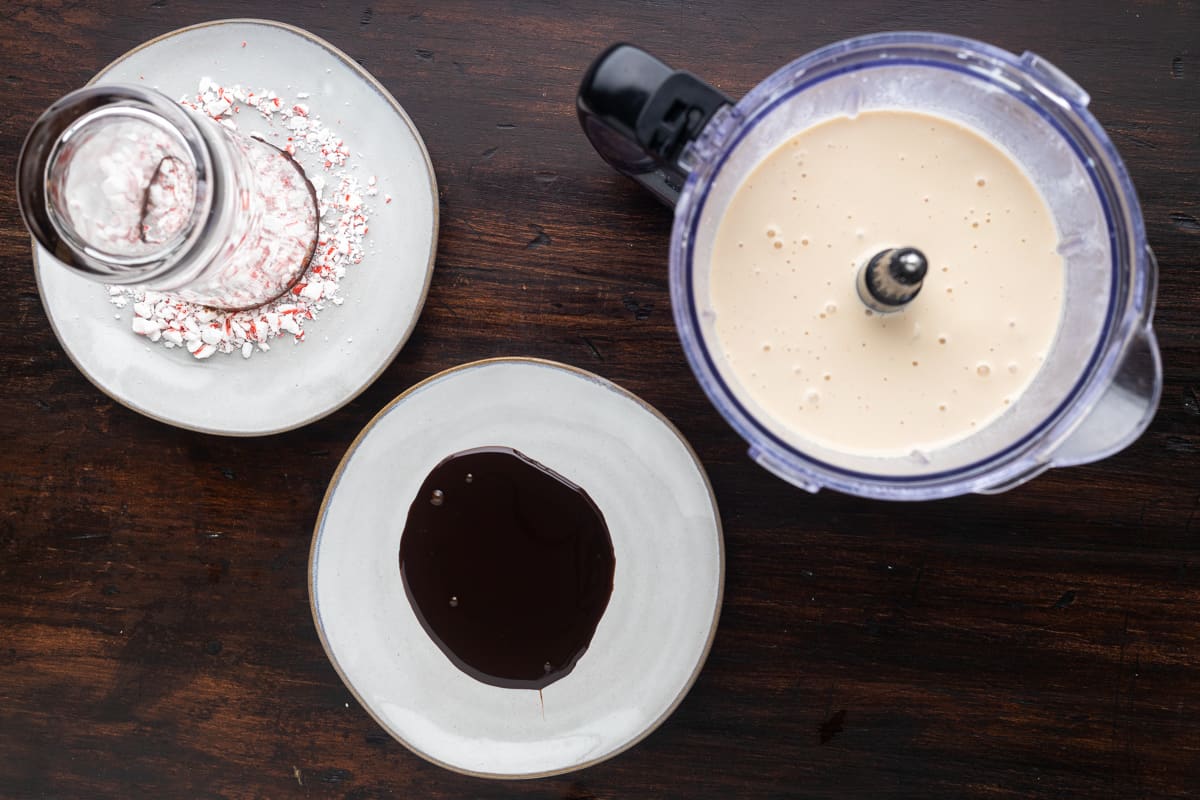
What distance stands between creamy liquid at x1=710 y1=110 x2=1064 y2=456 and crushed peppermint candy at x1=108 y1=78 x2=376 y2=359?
41 cm

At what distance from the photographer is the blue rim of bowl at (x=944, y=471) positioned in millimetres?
614

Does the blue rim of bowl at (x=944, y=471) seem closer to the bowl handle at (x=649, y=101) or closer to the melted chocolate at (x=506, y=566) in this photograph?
the bowl handle at (x=649, y=101)

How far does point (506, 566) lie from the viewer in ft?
2.93

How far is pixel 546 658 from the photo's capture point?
0.88 m

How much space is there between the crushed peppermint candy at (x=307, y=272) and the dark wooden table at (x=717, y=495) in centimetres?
10

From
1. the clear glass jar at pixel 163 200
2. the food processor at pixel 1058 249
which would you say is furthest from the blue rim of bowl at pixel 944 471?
the clear glass jar at pixel 163 200

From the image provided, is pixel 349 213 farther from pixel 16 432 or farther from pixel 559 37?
pixel 16 432

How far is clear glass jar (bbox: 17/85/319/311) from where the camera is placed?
691 millimetres

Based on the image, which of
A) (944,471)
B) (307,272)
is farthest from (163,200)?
(944,471)

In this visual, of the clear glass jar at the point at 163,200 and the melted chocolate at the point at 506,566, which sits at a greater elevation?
the clear glass jar at the point at 163,200

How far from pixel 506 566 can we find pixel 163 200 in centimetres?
52

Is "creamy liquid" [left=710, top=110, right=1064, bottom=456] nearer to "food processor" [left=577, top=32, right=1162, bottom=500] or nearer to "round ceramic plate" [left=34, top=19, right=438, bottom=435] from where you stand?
"food processor" [left=577, top=32, right=1162, bottom=500]

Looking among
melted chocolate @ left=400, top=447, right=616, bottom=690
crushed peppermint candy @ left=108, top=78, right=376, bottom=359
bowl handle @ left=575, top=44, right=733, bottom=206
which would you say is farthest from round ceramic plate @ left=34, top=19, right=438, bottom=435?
bowl handle @ left=575, top=44, right=733, bottom=206

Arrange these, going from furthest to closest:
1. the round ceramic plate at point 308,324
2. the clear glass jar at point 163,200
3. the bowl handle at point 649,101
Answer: the round ceramic plate at point 308,324
the clear glass jar at point 163,200
the bowl handle at point 649,101
